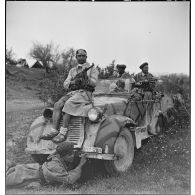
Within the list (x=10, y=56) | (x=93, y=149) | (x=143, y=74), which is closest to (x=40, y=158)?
(x=93, y=149)

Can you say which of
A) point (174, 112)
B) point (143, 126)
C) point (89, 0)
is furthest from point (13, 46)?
point (174, 112)

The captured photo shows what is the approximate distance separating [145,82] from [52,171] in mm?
2208

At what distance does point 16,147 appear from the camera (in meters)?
5.38

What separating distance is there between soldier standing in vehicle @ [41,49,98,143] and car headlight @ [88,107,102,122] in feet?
0.43

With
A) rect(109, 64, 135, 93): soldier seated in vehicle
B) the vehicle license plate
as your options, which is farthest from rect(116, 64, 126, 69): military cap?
the vehicle license plate

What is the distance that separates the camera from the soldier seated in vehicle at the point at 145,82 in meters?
5.60

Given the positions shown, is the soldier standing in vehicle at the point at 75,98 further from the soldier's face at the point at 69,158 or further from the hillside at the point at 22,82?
the hillside at the point at 22,82

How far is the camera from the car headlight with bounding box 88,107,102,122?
4.85 m

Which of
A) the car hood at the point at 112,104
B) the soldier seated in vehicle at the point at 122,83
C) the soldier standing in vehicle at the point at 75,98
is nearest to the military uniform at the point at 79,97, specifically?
the soldier standing in vehicle at the point at 75,98

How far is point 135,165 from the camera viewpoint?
17.2 ft

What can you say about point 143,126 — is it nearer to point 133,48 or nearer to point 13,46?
point 133,48

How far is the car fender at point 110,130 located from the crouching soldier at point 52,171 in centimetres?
33

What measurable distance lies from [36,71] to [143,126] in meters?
1.98

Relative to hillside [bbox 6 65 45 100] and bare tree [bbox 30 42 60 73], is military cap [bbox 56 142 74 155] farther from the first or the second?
bare tree [bbox 30 42 60 73]
